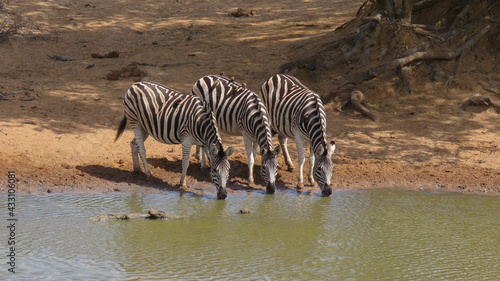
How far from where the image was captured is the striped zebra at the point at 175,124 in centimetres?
1138

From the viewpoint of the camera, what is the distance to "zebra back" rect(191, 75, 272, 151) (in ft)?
38.5

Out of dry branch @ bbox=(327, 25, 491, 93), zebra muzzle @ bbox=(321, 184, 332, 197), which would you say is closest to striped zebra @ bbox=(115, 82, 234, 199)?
zebra muzzle @ bbox=(321, 184, 332, 197)

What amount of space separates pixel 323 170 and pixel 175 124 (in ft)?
8.68

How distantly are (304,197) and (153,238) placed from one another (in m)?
3.31

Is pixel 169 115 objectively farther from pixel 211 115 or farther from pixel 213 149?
pixel 213 149

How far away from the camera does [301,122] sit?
1193 centimetres

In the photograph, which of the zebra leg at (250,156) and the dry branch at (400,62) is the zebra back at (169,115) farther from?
the dry branch at (400,62)

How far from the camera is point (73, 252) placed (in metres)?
8.28

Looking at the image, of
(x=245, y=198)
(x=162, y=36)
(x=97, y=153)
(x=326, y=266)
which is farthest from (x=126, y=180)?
(x=162, y=36)

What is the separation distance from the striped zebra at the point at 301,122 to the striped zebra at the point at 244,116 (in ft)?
1.91

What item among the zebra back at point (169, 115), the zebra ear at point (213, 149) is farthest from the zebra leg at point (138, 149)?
the zebra ear at point (213, 149)

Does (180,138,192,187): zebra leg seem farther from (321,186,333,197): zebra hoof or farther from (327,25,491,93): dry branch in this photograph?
(327,25,491,93): dry branch

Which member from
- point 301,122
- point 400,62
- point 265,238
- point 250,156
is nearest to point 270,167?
point 250,156

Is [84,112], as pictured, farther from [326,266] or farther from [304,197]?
[326,266]
